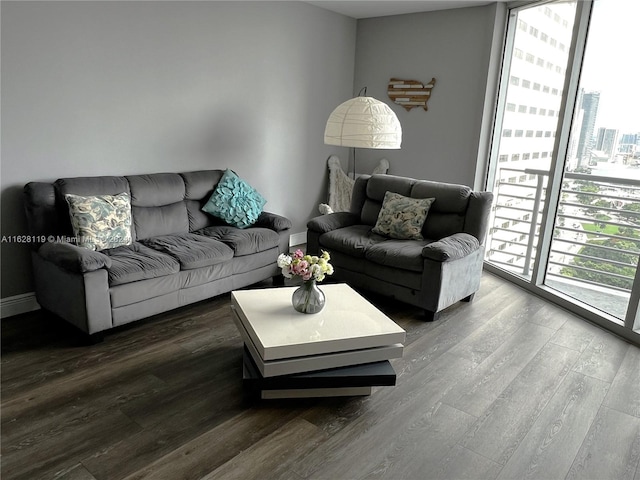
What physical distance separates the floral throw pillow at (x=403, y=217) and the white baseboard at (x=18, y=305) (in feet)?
8.88

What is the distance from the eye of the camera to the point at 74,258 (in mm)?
2758

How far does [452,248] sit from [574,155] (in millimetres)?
1462

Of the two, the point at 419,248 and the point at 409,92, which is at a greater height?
the point at 409,92

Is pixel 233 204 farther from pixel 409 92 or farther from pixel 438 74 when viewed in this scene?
pixel 438 74

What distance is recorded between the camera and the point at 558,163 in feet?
13.0

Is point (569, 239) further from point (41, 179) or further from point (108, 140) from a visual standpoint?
point (41, 179)

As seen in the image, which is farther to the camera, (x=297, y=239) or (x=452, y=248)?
(x=297, y=239)

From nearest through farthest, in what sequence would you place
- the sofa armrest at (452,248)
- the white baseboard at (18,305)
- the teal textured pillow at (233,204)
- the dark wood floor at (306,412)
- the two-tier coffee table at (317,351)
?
the dark wood floor at (306,412) < the two-tier coffee table at (317,351) < the white baseboard at (18,305) < the sofa armrest at (452,248) < the teal textured pillow at (233,204)

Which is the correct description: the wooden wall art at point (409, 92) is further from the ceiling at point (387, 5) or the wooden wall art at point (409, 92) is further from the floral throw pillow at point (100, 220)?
the floral throw pillow at point (100, 220)

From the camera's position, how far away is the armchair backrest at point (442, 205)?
151 inches

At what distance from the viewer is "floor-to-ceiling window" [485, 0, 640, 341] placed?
11.6ft

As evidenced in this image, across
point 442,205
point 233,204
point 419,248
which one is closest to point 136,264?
point 233,204

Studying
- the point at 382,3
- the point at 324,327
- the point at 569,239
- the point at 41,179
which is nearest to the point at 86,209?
the point at 41,179

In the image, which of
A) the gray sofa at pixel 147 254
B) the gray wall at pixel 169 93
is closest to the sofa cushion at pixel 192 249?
the gray sofa at pixel 147 254
